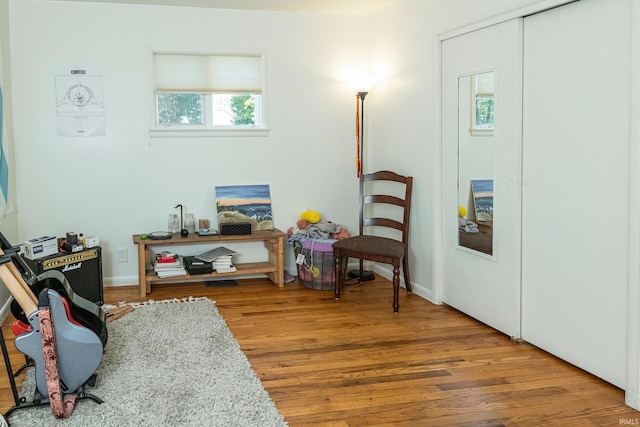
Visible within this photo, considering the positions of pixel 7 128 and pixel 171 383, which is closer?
pixel 171 383

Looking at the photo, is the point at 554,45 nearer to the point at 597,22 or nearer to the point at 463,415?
the point at 597,22

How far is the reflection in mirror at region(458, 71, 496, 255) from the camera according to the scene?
396cm

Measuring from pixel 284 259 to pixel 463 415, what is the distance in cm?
310

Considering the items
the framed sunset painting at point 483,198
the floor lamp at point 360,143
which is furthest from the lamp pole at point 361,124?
the framed sunset painting at point 483,198

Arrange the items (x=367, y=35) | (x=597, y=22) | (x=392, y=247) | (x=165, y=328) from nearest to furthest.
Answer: (x=597, y=22)
(x=165, y=328)
(x=392, y=247)
(x=367, y=35)

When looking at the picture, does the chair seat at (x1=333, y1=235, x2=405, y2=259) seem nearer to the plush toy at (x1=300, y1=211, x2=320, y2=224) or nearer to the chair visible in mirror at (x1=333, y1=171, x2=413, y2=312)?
the chair visible in mirror at (x1=333, y1=171, x2=413, y2=312)

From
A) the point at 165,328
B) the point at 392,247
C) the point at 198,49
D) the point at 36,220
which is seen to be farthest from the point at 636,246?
the point at 36,220

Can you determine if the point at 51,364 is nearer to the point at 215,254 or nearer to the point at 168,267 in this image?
the point at 168,267

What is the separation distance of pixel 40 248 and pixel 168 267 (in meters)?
1.04

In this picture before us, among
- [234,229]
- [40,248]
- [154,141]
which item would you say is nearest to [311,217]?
[234,229]

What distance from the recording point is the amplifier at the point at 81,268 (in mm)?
4301

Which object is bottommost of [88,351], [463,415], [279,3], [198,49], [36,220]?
[463,415]

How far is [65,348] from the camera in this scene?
2.74m

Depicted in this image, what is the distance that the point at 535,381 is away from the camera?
3.13 meters
